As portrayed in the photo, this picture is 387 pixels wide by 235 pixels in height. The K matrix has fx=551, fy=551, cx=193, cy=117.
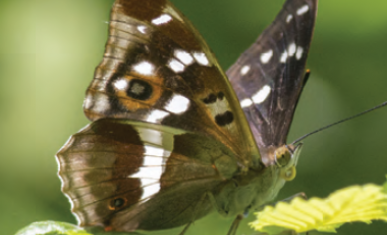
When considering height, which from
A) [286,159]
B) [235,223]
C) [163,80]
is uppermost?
[163,80]

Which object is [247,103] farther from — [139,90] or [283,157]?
[139,90]

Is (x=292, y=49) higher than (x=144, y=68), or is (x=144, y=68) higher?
(x=144, y=68)

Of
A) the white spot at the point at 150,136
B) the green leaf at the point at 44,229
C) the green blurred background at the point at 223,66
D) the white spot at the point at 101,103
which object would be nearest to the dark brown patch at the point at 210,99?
the white spot at the point at 150,136

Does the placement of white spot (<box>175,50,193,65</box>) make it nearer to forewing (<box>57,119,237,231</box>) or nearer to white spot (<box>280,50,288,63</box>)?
forewing (<box>57,119,237,231</box>)

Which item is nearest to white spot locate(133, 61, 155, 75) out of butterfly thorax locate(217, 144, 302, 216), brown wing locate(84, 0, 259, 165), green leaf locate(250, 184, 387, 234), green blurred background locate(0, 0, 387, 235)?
brown wing locate(84, 0, 259, 165)

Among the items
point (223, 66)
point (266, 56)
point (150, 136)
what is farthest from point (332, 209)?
point (223, 66)

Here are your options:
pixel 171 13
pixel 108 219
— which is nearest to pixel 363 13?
pixel 171 13
